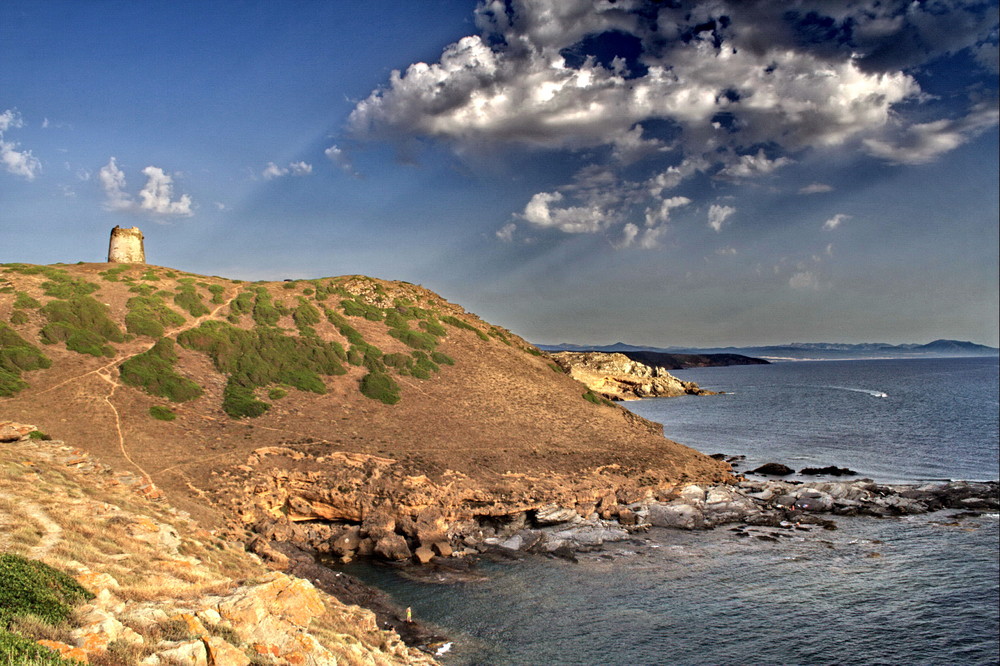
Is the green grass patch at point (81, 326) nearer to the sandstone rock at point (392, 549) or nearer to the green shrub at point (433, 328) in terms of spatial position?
the green shrub at point (433, 328)

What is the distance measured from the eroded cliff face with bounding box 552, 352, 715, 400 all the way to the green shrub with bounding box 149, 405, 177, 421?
9838 centimetres

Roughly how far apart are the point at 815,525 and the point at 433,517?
22.0 meters

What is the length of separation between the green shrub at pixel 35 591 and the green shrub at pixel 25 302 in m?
35.2

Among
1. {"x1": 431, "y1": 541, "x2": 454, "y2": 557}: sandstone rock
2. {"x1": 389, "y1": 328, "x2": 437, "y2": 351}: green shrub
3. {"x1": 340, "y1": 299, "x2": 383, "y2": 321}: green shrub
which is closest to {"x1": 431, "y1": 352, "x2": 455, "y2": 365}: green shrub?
{"x1": 389, "y1": 328, "x2": 437, "y2": 351}: green shrub

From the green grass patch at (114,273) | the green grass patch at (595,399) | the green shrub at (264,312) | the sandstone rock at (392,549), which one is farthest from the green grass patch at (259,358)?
the green grass patch at (595,399)

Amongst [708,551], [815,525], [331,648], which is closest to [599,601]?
[708,551]

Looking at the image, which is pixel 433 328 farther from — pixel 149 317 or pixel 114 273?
pixel 114 273

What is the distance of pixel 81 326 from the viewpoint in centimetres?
3816

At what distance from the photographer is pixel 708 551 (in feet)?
91.2

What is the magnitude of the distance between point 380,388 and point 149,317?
18.1 meters

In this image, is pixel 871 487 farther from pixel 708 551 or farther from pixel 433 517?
pixel 433 517

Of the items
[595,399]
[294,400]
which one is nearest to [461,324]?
[595,399]

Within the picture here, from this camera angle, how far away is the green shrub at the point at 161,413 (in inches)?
1275

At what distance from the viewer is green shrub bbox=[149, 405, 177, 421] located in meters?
32.4
